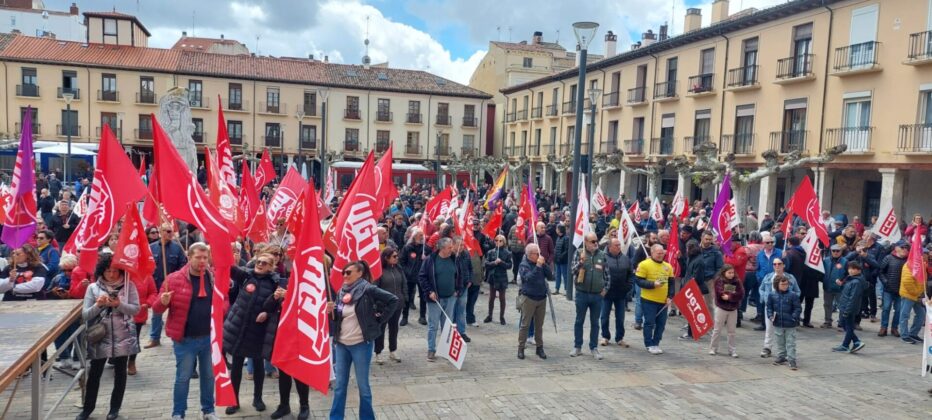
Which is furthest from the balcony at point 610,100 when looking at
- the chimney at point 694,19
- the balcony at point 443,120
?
the balcony at point 443,120

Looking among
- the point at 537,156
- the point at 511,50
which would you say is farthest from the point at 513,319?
the point at 511,50

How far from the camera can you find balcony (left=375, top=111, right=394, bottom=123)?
50906 mm

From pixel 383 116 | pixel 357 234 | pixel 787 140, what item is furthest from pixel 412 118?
pixel 357 234

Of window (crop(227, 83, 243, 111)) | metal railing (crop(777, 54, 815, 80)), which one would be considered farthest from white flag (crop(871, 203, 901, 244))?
window (crop(227, 83, 243, 111))

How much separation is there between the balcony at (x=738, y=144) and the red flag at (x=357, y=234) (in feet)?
77.1

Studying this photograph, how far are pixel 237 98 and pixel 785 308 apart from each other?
4519cm

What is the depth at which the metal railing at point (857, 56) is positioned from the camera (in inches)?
868

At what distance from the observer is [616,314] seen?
9.48 metres

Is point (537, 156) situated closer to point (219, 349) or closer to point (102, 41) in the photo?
point (102, 41)

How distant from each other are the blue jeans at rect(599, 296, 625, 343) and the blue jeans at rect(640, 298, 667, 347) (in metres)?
0.31

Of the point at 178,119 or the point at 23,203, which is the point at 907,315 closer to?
the point at 23,203

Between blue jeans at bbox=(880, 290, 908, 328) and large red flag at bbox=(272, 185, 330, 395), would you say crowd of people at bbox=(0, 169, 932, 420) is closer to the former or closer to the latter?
blue jeans at bbox=(880, 290, 908, 328)

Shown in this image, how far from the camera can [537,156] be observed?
46656 mm

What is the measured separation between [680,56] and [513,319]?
24547 millimetres
